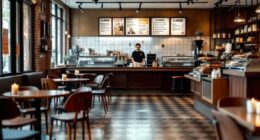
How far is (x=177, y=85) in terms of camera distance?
13273 mm

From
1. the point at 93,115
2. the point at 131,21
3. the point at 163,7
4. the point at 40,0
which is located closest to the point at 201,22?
the point at 163,7

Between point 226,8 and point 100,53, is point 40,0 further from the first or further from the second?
point 226,8

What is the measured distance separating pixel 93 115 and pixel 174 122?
1846 mm

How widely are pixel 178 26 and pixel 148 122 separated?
8644 millimetres

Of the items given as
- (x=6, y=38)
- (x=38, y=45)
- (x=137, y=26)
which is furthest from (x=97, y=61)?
(x=6, y=38)

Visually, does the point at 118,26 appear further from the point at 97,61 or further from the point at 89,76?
the point at 89,76

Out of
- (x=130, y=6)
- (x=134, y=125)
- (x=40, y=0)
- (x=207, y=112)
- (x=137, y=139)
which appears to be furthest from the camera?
(x=130, y=6)

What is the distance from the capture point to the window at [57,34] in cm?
1349

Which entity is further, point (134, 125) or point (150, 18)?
point (150, 18)

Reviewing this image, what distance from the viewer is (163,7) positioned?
50.9 ft

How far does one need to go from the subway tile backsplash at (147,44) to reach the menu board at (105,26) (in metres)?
0.27

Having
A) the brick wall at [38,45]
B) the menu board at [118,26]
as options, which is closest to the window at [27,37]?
the brick wall at [38,45]

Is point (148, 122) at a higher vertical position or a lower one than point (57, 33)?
lower

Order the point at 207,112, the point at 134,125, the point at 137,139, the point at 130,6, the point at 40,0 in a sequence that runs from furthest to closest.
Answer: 1. the point at 130,6
2. the point at 40,0
3. the point at 207,112
4. the point at 134,125
5. the point at 137,139
